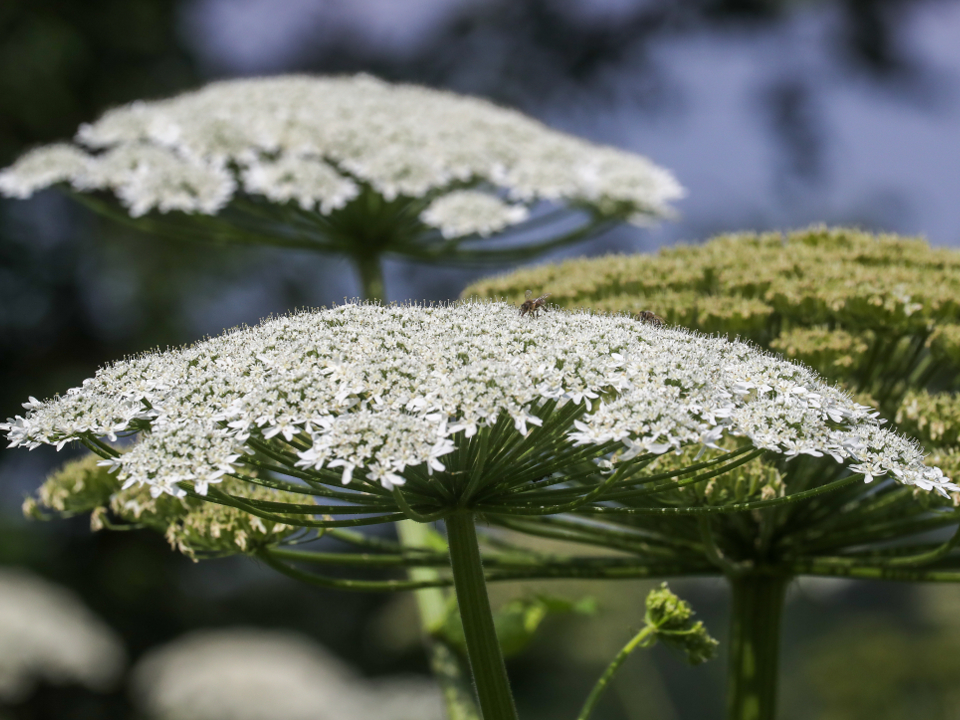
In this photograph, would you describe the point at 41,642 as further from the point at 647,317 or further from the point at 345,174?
the point at 647,317

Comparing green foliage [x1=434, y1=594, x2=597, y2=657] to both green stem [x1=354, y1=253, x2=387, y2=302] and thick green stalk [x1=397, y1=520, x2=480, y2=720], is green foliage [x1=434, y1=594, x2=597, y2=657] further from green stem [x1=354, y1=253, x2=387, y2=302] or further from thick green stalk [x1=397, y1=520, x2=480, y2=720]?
green stem [x1=354, y1=253, x2=387, y2=302]

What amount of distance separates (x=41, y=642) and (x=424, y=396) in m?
12.5

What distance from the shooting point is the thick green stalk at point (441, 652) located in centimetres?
440

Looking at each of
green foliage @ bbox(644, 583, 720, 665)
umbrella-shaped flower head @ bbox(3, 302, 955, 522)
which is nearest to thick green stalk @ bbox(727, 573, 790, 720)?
green foliage @ bbox(644, 583, 720, 665)

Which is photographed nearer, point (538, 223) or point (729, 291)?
point (729, 291)

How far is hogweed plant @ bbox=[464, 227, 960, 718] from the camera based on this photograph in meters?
3.68

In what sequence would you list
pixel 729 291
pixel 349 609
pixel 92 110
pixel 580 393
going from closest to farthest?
pixel 580 393, pixel 729 291, pixel 92 110, pixel 349 609

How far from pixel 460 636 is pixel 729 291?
219 cm

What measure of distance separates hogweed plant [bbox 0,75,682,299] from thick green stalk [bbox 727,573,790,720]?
313 centimetres

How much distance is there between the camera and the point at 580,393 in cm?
264

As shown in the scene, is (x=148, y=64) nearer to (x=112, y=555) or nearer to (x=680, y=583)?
(x=112, y=555)

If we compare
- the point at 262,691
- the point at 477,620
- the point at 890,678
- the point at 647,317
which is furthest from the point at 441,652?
the point at 262,691

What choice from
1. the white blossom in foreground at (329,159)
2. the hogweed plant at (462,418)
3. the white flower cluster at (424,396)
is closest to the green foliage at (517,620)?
the hogweed plant at (462,418)

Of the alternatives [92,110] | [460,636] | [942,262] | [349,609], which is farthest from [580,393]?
[349,609]
